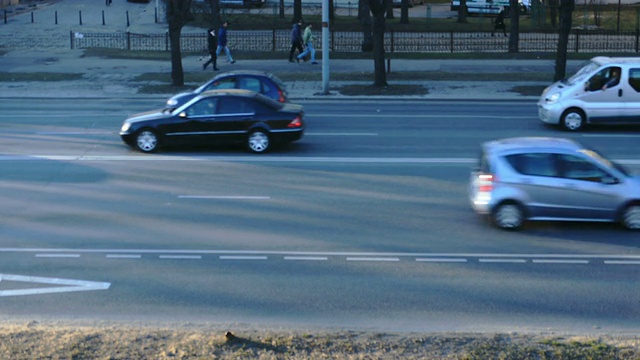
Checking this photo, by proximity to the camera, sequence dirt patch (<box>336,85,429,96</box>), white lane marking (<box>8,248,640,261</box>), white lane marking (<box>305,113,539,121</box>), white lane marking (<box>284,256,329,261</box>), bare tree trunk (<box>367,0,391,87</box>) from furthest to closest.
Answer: bare tree trunk (<box>367,0,391,87</box>) < dirt patch (<box>336,85,429,96</box>) < white lane marking (<box>305,113,539,121</box>) < white lane marking (<box>8,248,640,261</box>) < white lane marking (<box>284,256,329,261</box>)

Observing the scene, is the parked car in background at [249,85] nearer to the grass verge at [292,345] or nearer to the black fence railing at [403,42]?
the grass verge at [292,345]

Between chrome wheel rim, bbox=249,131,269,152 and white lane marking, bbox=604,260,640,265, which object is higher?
chrome wheel rim, bbox=249,131,269,152

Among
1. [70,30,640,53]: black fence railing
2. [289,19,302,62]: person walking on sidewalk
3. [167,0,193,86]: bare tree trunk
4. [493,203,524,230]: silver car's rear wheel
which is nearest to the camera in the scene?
[493,203,524,230]: silver car's rear wheel

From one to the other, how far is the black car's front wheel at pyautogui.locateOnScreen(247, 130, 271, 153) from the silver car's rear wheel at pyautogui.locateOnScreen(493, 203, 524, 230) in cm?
712

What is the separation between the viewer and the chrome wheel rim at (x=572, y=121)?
2220cm

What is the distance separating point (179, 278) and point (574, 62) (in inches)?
1147

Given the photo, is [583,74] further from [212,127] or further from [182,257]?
[182,257]

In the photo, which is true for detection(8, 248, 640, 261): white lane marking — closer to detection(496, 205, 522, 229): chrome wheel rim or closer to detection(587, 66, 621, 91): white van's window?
detection(496, 205, 522, 229): chrome wheel rim

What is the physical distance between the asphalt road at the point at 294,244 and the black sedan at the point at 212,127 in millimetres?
365

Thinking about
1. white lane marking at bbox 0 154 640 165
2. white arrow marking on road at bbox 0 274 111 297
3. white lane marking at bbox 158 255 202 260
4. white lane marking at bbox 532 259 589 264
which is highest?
white lane marking at bbox 0 154 640 165

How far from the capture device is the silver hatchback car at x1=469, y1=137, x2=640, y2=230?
13305 mm

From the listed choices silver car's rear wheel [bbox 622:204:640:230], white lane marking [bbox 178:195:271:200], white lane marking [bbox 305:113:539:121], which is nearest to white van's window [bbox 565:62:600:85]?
white lane marking [bbox 305:113:539:121]

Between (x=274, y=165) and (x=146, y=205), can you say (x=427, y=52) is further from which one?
(x=146, y=205)

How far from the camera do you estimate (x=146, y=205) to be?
14.8m
